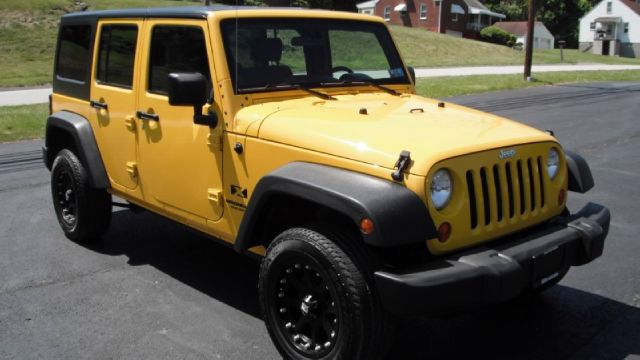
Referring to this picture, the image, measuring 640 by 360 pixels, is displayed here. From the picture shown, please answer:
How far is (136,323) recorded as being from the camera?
4.08 m

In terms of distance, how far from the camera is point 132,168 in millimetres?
4766

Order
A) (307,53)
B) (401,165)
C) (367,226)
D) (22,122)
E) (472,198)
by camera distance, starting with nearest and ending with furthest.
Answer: (367,226)
(401,165)
(472,198)
(307,53)
(22,122)

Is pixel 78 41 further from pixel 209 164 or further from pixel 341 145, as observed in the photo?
pixel 341 145

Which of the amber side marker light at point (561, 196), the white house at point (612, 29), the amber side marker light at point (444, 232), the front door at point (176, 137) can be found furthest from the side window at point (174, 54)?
the white house at point (612, 29)

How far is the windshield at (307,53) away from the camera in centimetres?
408

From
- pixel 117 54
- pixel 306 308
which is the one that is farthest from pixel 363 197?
pixel 117 54

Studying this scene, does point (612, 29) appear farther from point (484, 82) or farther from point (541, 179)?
point (541, 179)

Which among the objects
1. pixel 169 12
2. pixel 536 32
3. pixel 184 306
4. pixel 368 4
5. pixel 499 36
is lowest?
pixel 184 306

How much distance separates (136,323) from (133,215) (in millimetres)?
2548

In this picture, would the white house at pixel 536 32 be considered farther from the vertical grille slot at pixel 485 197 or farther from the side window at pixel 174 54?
the vertical grille slot at pixel 485 197

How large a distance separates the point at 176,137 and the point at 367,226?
1.79 m

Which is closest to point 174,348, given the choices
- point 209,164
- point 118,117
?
point 209,164

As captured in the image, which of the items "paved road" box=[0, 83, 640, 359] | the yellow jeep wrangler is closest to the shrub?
"paved road" box=[0, 83, 640, 359]

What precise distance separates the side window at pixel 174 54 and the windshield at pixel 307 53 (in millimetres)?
204
